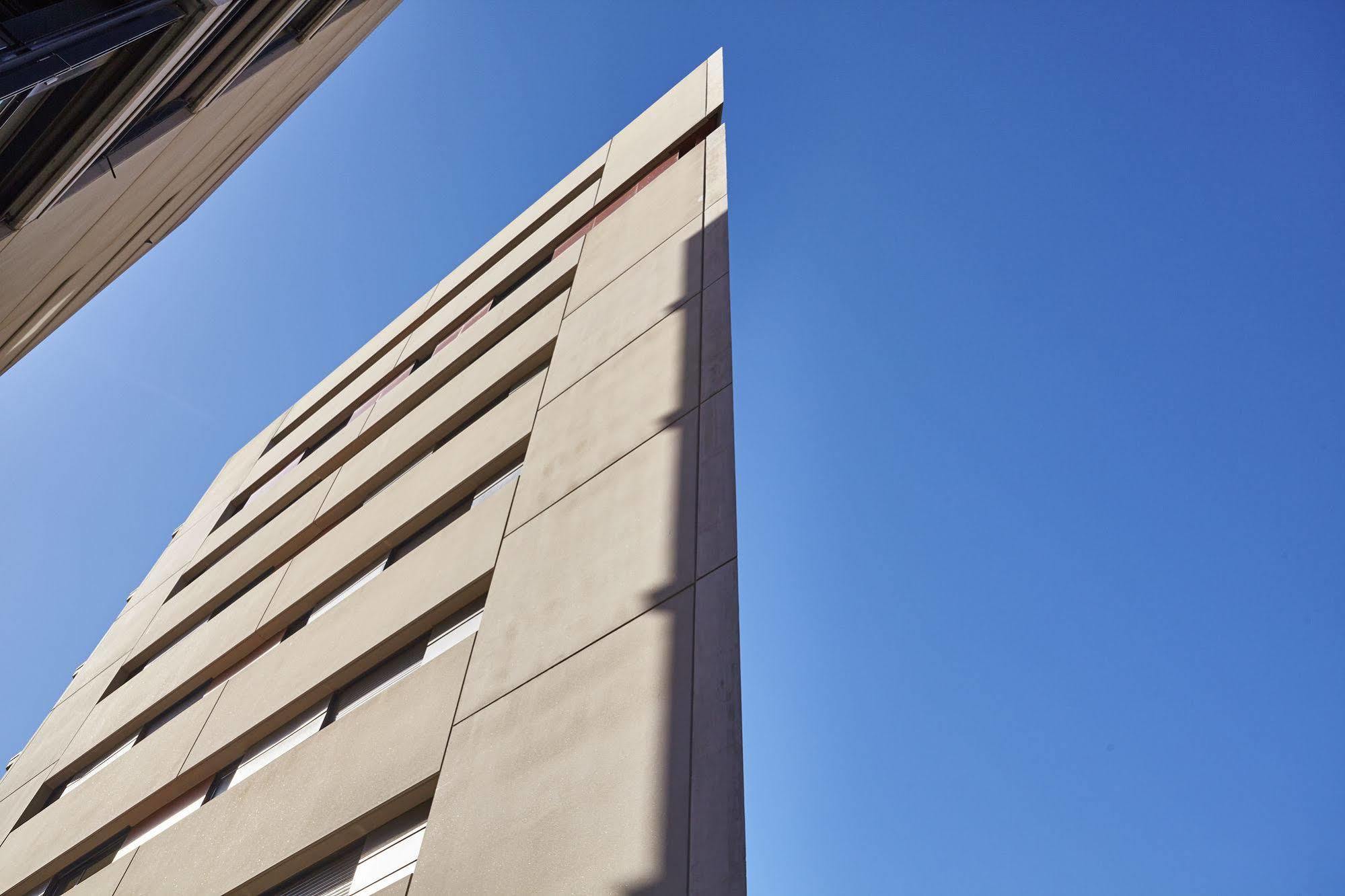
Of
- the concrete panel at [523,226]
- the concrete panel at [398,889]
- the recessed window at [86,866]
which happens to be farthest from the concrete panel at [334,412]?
the concrete panel at [398,889]

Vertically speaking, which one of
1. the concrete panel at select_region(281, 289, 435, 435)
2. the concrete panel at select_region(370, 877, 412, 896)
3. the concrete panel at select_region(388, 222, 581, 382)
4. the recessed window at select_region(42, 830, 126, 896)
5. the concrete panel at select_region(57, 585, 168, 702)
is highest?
the concrete panel at select_region(281, 289, 435, 435)

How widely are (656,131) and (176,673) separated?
11.2 meters

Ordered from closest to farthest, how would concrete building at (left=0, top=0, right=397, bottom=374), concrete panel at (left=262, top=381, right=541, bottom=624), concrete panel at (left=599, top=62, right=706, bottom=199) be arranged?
concrete building at (left=0, top=0, right=397, bottom=374) → concrete panel at (left=262, top=381, right=541, bottom=624) → concrete panel at (left=599, top=62, right=706, bottom=199)

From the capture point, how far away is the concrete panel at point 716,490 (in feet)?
18.1

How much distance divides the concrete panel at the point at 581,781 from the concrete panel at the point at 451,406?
583cm

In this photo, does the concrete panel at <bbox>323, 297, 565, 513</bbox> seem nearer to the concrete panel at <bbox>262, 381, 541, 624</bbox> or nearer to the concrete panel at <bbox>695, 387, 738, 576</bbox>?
the concrete panel at <bbox>262, 381, 541, 624</bbox>

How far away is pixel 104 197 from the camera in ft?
22.5

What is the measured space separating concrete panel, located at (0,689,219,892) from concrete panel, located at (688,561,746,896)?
7075 mm

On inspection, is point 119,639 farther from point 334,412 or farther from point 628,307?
point 628,307

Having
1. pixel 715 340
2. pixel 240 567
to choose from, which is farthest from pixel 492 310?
pixel 715 340

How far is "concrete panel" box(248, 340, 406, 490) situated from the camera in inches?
656

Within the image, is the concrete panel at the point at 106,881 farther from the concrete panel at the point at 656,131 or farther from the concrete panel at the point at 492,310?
the concrete panel at the point at 656,131

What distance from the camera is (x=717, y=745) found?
14.5 feet

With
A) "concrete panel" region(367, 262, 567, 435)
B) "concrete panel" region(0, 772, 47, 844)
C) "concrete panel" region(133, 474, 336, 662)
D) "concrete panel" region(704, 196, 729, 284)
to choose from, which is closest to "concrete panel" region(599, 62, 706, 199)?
"concrete panel" region(367, 262, 567, 435)
